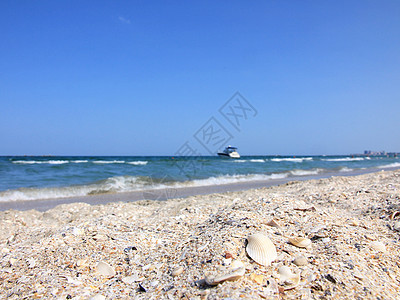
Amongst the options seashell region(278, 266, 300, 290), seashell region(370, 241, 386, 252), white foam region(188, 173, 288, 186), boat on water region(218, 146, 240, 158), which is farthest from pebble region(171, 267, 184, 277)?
boat on water region(218, 146, 240, 158)

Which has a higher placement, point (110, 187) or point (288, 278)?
point (288, 278)

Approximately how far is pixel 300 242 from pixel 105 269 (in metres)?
1.89

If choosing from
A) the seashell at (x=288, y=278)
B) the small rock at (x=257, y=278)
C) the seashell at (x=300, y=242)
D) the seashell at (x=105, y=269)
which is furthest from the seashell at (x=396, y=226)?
the seashell at (x=105, y=269)

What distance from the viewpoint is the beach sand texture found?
6.47ft

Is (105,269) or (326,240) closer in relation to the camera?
(105,269)

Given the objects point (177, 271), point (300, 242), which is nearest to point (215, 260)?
point (177, 271)

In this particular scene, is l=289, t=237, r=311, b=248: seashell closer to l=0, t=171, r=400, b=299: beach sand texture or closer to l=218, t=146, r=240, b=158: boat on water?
l=0, t=171, r=400, b=299: beach sand texture

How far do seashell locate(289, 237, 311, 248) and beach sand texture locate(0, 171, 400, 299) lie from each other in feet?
0.16

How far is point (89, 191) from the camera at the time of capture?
1055 cm

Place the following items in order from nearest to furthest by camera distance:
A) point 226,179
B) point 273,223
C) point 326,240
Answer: point 326,240 < point 273,223 < point 226,179

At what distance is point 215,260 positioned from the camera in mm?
2281

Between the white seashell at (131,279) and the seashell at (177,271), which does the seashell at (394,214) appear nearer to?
the seashell at (177,271)

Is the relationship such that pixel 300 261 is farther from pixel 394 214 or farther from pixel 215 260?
pixel 394 214

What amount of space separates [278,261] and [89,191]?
9718 mm
